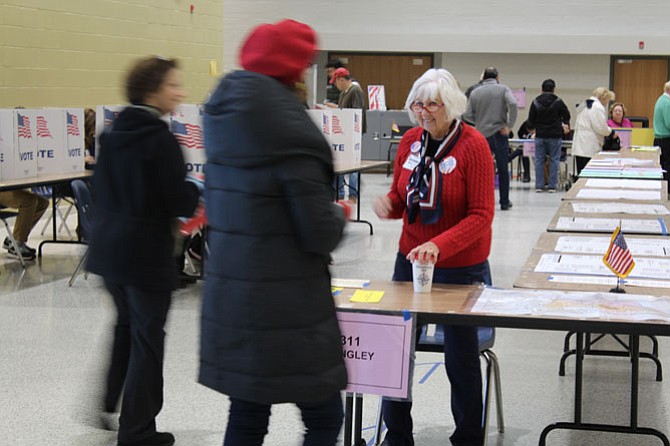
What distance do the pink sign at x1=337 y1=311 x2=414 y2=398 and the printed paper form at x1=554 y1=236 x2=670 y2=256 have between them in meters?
1.29

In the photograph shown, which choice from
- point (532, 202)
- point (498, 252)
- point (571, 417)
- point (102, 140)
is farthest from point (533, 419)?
point (532, 202)

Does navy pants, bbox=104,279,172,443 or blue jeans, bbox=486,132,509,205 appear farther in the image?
blue jeans, bbox=486,132,509,205

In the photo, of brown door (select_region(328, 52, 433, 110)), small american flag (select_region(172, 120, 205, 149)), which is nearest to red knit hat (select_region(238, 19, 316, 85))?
small american flag (select_region(172, 120, 205, 149))

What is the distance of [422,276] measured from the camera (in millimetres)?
3055

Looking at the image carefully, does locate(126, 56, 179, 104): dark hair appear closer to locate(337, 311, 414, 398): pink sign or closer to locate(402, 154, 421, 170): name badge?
locate(402, 154, 421, 170): name badge

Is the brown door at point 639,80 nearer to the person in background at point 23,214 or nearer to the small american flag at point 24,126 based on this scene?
the person in background at point 23,214

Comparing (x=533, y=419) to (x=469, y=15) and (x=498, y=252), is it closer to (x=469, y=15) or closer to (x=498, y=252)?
(x=498, y=252)

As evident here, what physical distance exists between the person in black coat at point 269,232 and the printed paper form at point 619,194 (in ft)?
12.4

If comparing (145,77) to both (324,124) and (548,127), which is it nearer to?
(324,124)

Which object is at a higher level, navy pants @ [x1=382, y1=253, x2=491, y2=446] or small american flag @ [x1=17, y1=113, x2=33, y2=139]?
small american flag @ [x1=17, y1=113, x2=33, y2=139]

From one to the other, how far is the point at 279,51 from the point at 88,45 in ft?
28.4

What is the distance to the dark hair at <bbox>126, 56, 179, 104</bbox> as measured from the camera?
11.4 ft

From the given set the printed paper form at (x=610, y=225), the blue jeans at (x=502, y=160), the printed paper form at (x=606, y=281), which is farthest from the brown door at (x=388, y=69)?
the printed paper form at (x=606, y=281)

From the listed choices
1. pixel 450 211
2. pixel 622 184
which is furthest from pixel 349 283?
pixel 622 184
